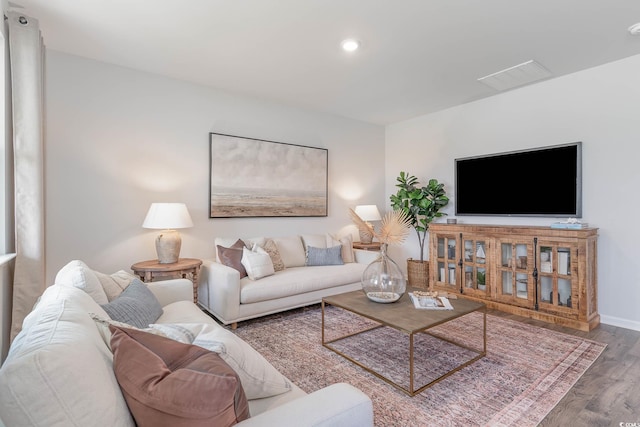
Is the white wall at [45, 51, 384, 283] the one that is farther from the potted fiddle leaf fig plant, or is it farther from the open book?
the open book

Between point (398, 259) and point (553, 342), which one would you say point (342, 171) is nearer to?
point (398, 259)

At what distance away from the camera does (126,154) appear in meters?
3.21

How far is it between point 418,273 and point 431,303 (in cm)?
233

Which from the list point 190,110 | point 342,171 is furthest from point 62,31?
point 342,171

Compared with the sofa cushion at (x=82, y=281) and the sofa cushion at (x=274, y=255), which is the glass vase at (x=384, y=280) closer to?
the sofa cushion at (x=274, y=255)

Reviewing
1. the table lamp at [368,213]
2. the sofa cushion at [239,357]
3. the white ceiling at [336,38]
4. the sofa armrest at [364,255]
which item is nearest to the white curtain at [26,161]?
the white ceiling at [336,38]

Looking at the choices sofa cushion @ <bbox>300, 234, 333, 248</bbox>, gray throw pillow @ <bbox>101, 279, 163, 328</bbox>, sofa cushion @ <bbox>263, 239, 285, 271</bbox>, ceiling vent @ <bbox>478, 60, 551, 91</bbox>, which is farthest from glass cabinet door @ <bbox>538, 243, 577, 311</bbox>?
gray throw pillow @ <bbox>101, 279, 163, 328</bbox>

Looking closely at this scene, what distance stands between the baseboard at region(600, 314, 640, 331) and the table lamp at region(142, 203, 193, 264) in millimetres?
4151

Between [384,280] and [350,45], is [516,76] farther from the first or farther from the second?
[384,280]

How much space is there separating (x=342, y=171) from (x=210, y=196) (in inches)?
79.9

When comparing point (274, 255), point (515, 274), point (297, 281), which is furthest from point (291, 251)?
point (515, 274)

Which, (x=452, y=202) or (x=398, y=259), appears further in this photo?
(x=398, y=259)

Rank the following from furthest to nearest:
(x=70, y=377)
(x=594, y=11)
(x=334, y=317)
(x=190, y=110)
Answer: (x=190, y=110)
(x=334, y=317)
(x=594, y=11)
(x=70, y=377)

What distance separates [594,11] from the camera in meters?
2.27
